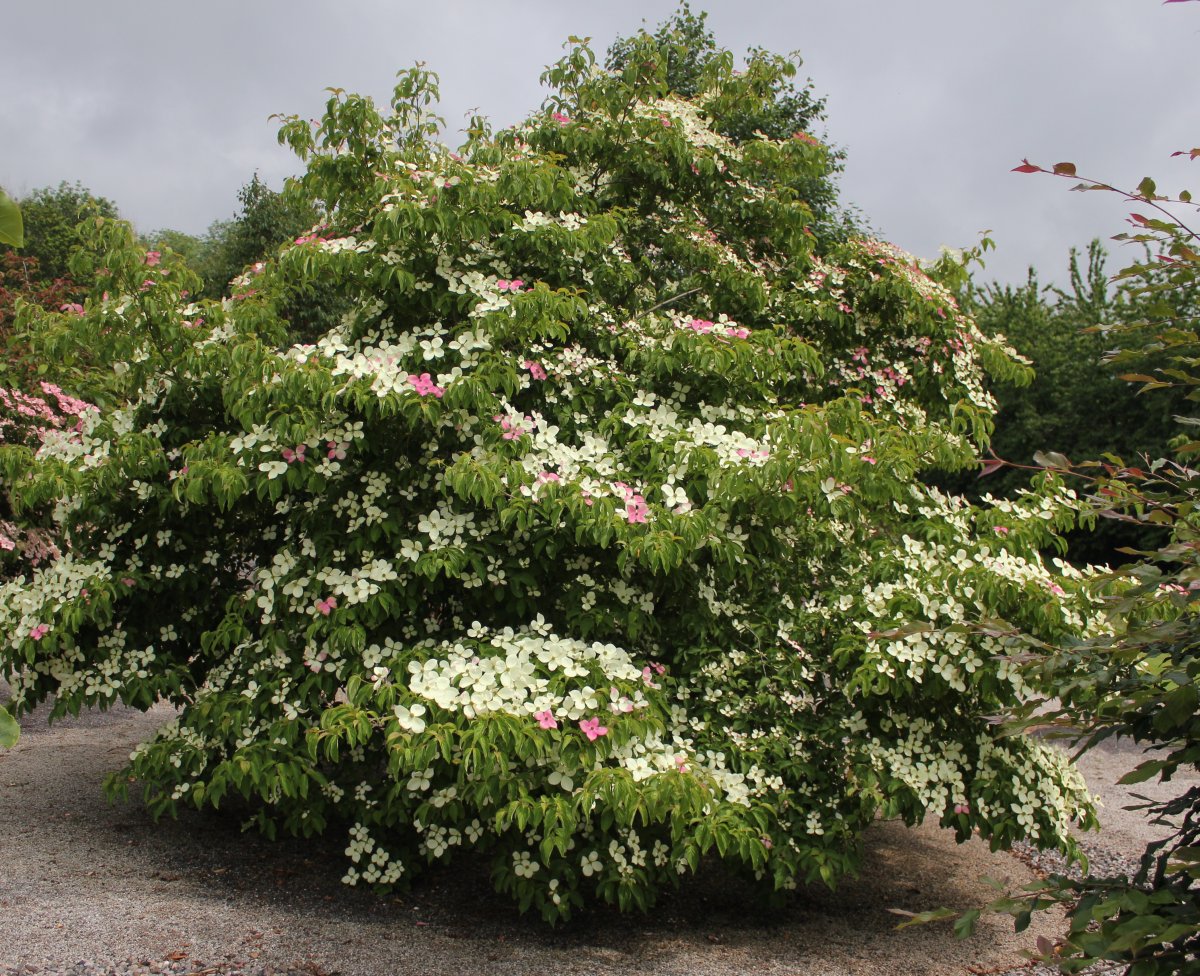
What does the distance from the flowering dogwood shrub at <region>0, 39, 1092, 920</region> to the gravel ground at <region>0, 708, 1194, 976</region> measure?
26 cm

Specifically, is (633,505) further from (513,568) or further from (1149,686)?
(1149,686)

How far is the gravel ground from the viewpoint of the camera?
3.38m

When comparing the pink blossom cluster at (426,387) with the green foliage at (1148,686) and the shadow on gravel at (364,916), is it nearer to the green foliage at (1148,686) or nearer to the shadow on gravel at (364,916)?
the shadow on gravel at (364,916)

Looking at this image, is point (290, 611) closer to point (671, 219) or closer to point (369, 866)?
point (369, 866)

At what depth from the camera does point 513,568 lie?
3.75 meters

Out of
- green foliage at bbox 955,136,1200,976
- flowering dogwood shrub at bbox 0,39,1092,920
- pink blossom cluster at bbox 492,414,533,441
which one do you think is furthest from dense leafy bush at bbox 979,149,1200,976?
pink blossom cluster at bbox 492,414,533,441

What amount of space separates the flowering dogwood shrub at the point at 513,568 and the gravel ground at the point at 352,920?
257 mm

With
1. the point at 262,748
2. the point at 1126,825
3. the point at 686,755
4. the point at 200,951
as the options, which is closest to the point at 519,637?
the point at 686,755

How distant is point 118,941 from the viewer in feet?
11.0

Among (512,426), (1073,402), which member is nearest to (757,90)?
(512,426)

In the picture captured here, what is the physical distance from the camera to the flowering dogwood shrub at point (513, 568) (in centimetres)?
344

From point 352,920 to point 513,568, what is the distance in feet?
4.78

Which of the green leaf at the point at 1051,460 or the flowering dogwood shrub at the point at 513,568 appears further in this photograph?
the flowering dogwood shrub at the point at 513,568

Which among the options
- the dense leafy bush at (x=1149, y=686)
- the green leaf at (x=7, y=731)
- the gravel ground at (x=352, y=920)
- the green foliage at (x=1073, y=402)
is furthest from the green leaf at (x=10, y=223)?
the green foliage at (x=1073, y=402)
